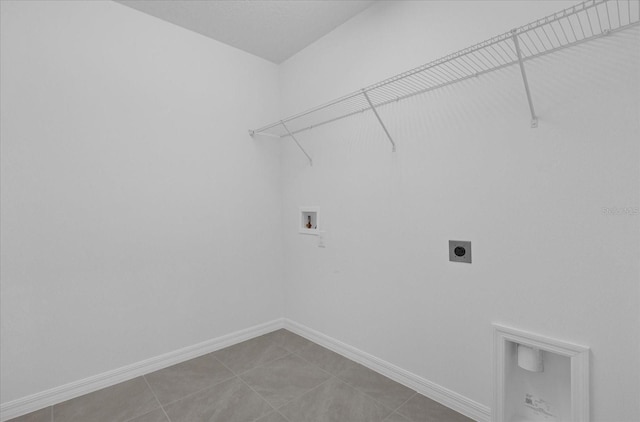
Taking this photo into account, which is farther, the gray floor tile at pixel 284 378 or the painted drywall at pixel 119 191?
the gray floor tile at pixel 284 378

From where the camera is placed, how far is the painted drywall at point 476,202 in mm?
1193

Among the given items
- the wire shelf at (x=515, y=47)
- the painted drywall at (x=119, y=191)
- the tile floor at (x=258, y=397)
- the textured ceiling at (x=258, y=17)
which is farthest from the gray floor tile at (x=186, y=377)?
the textured ceiling at (x=258, y=17)

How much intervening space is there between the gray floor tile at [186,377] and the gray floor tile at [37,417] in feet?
1.64

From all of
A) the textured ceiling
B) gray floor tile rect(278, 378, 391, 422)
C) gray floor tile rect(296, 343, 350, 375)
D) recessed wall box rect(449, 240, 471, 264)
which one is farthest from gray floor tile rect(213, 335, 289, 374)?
the textured ceiling

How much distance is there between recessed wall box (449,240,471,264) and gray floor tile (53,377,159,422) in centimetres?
190

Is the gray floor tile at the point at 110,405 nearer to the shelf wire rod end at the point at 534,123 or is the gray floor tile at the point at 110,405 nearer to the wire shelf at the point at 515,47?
the wire shelf at the point at 515,47

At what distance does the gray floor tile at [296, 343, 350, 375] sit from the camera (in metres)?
2.12

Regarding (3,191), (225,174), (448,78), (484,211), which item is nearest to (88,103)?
(3,191)

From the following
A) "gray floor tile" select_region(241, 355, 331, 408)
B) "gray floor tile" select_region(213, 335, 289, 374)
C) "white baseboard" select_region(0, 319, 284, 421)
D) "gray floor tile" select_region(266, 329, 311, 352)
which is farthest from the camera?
"gray floor tile" select_region(266, 329, 311, 352)

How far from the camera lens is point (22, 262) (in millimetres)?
1709

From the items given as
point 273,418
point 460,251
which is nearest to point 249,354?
point 273,418

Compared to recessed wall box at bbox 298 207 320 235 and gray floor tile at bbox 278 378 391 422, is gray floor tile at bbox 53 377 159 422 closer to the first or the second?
gray floor tile at bbox 278 378 391 422

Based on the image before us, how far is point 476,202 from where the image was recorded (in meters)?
1.57

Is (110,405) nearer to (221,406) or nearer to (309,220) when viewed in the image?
(221,406)
